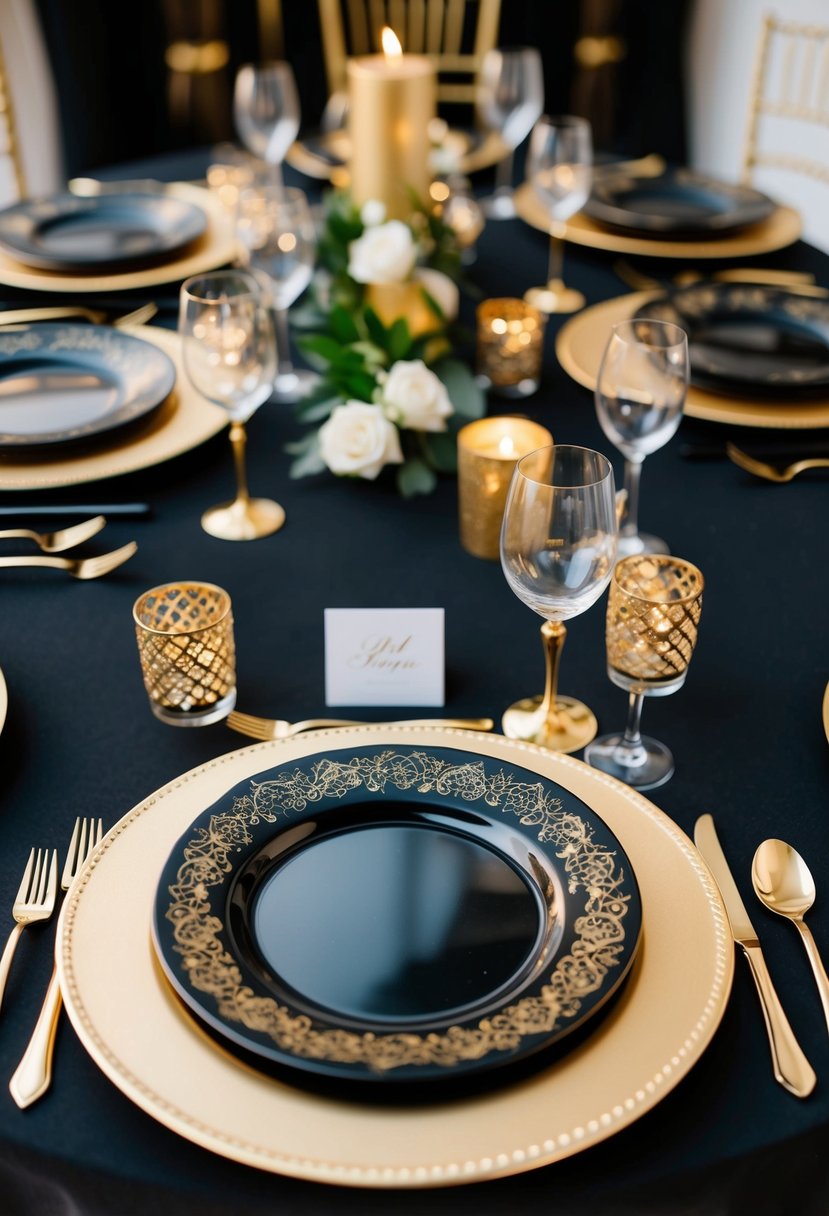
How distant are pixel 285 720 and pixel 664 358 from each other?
49cm

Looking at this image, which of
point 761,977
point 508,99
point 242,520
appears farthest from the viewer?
point 508,99

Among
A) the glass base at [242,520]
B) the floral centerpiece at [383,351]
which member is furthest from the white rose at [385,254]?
the glass base at [242,520]

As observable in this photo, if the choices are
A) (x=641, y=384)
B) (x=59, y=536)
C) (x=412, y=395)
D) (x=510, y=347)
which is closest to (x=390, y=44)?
(x=510, y=347)

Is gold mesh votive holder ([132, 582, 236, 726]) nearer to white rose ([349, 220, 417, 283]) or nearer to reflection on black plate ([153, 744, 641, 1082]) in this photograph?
reflection on black plate ([153, 744, 641, 1082])

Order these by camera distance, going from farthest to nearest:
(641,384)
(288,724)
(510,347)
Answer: (510,347) < (641,384) < (288,724)

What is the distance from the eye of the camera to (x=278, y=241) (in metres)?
Result: 1.45

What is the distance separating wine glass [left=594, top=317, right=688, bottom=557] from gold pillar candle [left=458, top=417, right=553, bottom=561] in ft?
0.28

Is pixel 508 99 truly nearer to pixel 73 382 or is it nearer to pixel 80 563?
→ pixel 73 382

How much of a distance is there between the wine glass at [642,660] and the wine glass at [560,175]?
0.89 m

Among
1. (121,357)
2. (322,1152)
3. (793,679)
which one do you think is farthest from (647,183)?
(322,1152)

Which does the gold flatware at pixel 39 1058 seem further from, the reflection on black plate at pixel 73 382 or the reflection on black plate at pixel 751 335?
the reflection on black plate at pixel 751 335

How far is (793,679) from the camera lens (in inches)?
40.2

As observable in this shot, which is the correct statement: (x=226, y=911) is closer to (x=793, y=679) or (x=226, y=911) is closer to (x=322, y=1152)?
(x=322, y=1152)

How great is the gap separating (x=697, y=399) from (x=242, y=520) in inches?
22.2
